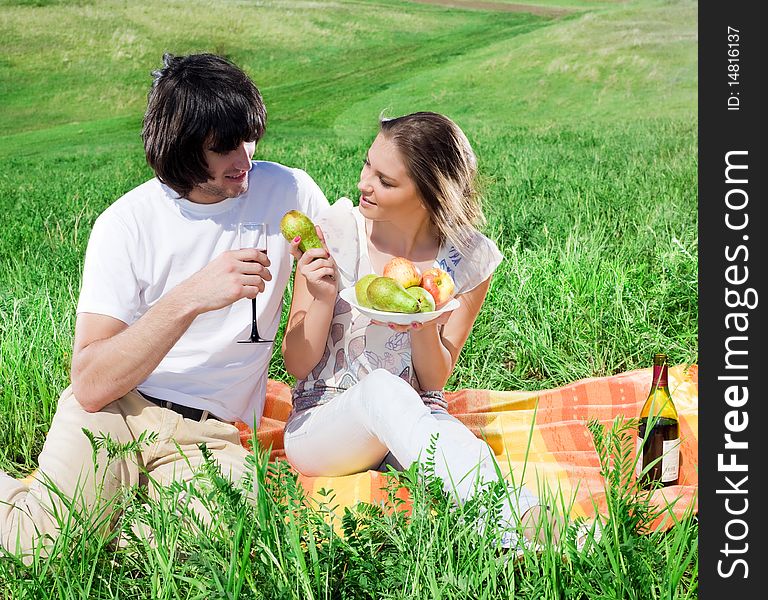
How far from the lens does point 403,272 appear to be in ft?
9.98

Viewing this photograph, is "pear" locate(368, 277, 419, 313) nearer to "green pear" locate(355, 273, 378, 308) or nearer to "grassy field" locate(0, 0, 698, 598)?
"green pear" locate(355, 273, 378, 308)

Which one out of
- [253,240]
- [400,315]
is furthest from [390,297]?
[253,240]

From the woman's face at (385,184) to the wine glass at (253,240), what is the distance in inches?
14.9

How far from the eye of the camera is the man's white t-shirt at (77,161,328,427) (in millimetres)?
2949

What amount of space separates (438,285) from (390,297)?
0.32 meters

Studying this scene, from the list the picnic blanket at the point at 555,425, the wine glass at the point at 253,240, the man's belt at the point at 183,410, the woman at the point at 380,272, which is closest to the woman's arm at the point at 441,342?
the woman at the point at 380,272

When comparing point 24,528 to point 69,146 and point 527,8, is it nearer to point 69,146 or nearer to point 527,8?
point 69,146

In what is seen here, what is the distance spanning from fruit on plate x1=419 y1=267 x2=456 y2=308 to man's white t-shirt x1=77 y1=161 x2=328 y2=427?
0.51 meters

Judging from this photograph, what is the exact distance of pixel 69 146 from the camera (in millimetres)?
13516

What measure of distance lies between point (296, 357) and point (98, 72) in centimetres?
1518

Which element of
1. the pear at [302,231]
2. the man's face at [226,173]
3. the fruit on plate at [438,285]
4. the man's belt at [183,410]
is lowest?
the man's belt at [183,410]

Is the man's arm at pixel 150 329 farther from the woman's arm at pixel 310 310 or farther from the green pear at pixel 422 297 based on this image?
the green pear at pixel 422 297

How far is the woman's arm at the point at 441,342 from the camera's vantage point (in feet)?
10.3
